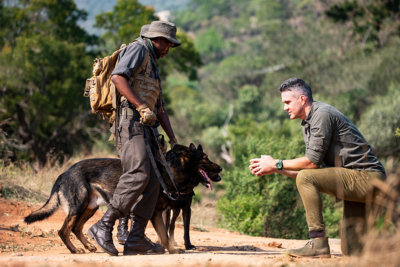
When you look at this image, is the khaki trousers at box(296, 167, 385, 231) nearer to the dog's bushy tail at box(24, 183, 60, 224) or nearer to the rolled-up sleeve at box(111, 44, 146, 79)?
the rolled-up sleeve at box(111, 44, 146, 79)

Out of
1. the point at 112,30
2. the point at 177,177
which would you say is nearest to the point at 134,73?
the point at 177,177

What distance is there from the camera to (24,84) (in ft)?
86.7

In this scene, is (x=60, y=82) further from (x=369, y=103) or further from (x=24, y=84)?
(x=369, y=103)

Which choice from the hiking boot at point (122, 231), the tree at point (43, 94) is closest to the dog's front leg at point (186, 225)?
the hiking boot at point (122, 231)

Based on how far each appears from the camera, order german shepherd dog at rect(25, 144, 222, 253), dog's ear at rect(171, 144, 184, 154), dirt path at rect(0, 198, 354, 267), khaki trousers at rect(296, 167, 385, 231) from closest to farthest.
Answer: dirt path at rect(0, 198, 354, 267)
khaki trousers at rect(296, 167, 385, 231)
german shepherd dog at rect(25, 144, 222, 253)
dog's ear at rect(171, 144, 184, 154)

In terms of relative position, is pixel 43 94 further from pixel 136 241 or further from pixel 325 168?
pixel 325 168

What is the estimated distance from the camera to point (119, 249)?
24.2 ft

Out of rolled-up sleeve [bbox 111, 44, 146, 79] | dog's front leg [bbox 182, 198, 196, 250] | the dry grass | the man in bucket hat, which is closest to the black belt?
the man in bucket hat

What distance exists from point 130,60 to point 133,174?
1179 mm

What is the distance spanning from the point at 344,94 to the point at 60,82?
22138 millimetres

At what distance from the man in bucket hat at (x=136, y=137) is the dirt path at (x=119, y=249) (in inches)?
14.0

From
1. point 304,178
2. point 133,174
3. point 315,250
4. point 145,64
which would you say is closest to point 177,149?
point 133,174

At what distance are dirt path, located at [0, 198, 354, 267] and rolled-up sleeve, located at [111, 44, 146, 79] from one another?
6.08 feet

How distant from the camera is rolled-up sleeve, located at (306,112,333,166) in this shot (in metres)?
5.82
